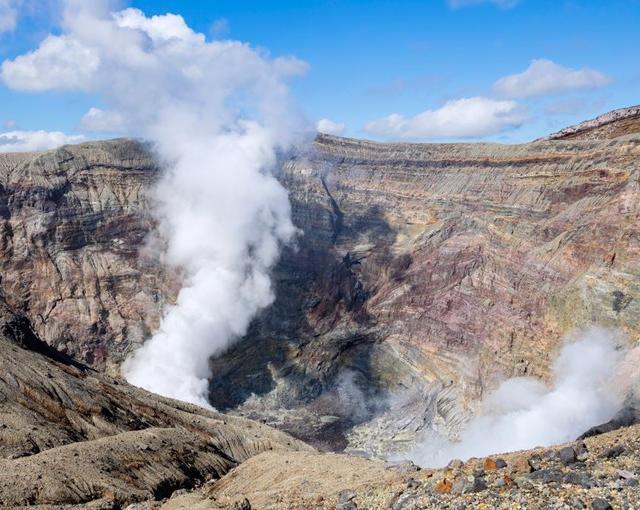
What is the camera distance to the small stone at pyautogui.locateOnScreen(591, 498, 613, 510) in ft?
38.5

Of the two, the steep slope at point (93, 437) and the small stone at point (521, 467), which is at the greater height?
the steep slope at point (93, 437)

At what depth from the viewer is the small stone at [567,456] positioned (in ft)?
48.5

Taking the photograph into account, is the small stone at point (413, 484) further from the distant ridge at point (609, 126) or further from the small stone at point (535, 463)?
the distant ridge at point (609, 126)

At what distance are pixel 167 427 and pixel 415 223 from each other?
1559 inches

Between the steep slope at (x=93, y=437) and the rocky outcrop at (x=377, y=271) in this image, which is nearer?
the steep slope at (x=93, y=437)

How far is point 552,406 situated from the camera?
4000 cm

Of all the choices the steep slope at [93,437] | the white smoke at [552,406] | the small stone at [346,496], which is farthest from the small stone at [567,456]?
the white smoke at [552,406]

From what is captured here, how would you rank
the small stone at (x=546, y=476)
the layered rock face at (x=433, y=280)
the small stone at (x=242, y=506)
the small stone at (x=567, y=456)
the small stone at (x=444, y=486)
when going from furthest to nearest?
the layered rock face at (x=433, y=280) → the small stone at (x=242, y=506) → the small stone at (x=567, y=456) → the small stone at (x=444, y=486) → the small stone at (x=546, y=476)

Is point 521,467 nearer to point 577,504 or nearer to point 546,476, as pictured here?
point 546,476

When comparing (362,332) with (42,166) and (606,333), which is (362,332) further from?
(42,166)

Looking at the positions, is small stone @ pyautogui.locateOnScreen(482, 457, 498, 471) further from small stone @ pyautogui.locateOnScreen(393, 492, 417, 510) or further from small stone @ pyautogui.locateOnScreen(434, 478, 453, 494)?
small stone @ pyautogui.locateOnScreen(393, 492, 417, 510)

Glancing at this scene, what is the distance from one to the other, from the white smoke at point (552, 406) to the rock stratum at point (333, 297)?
142cm

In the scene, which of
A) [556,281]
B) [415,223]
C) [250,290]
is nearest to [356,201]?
[415,223]

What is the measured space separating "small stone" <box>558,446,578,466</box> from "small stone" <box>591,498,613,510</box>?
2858 mm
